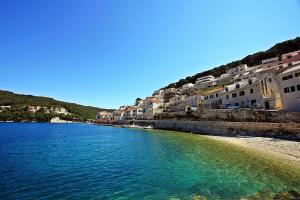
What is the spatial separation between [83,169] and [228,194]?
1361 centimetres

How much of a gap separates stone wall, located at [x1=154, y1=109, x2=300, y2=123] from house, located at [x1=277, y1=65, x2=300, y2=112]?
109 inches

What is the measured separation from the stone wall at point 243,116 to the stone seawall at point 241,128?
132 cm

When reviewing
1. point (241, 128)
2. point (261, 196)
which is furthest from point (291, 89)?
point (261, 196)

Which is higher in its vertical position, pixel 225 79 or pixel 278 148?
pixel 225 79

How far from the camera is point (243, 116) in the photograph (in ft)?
141

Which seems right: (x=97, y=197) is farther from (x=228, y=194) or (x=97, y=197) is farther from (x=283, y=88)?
(x=283, y=88)

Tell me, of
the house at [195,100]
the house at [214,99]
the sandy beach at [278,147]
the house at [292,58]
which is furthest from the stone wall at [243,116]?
the house at [292,58]

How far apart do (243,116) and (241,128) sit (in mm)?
3560

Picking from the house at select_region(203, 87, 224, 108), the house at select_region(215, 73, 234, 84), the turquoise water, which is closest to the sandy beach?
the turquoise water

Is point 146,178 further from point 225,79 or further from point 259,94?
point 225,79

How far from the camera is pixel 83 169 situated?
745 inches

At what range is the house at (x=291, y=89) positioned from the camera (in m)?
33.3

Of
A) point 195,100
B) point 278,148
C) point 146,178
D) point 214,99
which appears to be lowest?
point 146,178

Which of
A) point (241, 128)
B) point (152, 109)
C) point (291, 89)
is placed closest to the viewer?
point (291, 89)
